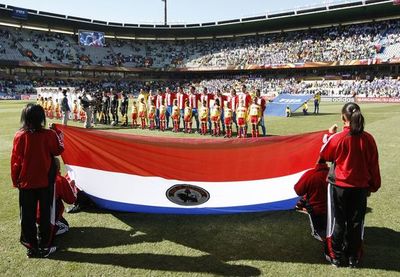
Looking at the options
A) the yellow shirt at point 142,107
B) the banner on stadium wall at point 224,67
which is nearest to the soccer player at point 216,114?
the yellow shirt at point 142,107

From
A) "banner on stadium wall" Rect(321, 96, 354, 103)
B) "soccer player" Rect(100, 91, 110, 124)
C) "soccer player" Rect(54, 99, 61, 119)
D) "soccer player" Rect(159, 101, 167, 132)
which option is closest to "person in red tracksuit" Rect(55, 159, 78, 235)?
"soccer player" Rect(159, 101, 167, 132)

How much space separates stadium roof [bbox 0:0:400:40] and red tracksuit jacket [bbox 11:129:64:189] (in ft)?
175

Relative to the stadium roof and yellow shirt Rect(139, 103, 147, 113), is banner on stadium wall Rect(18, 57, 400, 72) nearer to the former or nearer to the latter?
the stadium roof

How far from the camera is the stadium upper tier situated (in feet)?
163

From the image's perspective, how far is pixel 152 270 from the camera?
3.94 m

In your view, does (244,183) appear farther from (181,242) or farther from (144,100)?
(144,100)

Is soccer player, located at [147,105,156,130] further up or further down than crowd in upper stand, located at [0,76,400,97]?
further down

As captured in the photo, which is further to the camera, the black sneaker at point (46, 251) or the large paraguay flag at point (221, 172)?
the large paraguay flag at point (221, 172)

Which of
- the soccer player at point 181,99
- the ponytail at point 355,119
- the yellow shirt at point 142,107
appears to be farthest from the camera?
the yellow shirt at point 142,107

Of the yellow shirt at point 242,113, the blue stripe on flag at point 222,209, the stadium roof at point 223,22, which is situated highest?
the stadium roof at point 223,22

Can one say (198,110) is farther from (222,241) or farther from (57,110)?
(222,241)

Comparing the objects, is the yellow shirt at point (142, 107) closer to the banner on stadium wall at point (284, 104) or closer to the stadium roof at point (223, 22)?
the banner on stadium wall at point (284, 104)

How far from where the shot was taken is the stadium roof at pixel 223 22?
51312 millimetres

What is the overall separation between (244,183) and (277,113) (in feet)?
63.0
